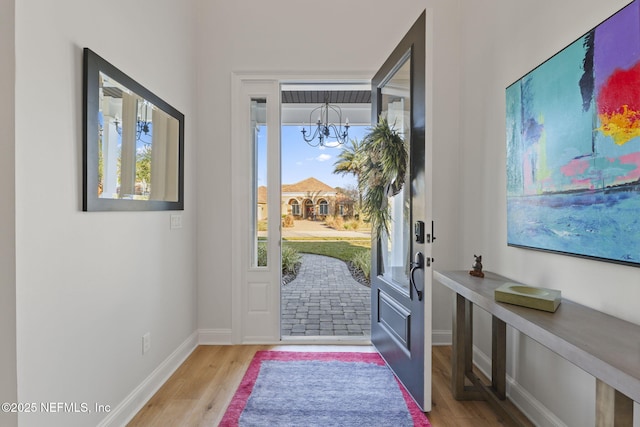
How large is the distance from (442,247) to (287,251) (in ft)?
11.4

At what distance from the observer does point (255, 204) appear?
10.1 ft

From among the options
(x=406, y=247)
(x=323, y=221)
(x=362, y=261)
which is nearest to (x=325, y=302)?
(x=362, y=261)

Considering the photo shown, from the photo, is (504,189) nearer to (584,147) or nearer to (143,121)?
(584,147)

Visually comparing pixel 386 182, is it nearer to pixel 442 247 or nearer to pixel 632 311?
pixel 442 247

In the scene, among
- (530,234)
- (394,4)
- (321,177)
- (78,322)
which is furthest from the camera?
(321,177)

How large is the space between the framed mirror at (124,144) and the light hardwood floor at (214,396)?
1.23 meters

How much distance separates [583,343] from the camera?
109 cm

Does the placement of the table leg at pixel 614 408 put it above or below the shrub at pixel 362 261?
above

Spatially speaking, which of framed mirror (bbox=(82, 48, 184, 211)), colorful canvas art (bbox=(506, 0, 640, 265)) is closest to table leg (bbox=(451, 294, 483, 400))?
colorful canvas art (bbox=(506, 0, 640, 265))

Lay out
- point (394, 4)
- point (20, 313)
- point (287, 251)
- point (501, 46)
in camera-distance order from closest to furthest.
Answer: point (20, 313) → point (501, 46) → point (394, 4) → point (287, 251)

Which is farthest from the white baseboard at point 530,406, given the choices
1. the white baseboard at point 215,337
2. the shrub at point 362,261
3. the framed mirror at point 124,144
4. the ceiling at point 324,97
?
the ceiling at point 324,97

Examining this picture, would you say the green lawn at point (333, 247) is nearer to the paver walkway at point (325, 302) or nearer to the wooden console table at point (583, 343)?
the paver walkway at point (325, 302)

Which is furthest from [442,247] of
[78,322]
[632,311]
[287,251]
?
[287,251]

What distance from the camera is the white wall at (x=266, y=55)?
9.68ft
